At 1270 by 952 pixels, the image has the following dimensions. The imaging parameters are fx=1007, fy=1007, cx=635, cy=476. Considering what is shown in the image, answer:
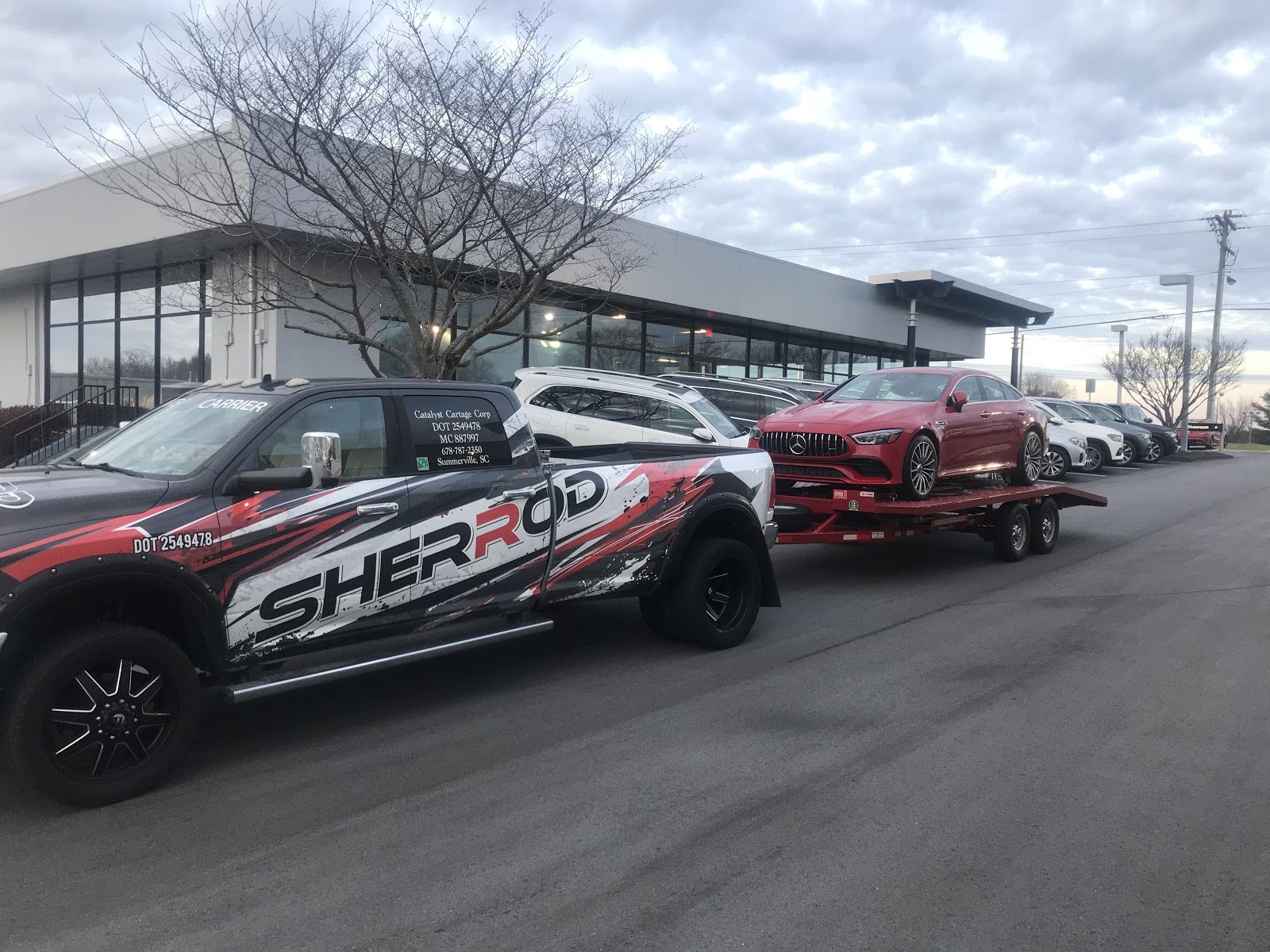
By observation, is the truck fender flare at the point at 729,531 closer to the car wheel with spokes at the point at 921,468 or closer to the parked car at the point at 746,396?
the car wheel with spokes at the point at 921,468

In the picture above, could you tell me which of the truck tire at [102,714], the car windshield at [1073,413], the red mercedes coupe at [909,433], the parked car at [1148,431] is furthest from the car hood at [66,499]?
the parked car at [1148,431]

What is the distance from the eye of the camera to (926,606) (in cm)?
909

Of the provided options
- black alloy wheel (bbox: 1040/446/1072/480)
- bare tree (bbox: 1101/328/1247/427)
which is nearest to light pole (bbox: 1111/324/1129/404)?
bare tree (bbox: 1101/328/1247/427)

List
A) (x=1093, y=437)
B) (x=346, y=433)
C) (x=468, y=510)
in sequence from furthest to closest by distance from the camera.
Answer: (x=1093, y=437), (x=468, y=510), (x=346, y=433)

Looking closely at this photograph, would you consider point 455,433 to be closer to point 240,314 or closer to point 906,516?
point 906,516

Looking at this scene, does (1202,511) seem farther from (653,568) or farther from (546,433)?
(653,568)

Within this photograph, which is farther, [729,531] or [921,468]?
[921,468]

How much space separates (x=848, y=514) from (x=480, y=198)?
5930 mm

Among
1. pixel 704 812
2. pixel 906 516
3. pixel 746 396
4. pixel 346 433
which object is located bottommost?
pixel 704 812

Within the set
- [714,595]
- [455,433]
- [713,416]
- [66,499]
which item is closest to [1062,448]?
[713,416]

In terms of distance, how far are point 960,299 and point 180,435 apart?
3434 cm

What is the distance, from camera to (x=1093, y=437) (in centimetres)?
2562

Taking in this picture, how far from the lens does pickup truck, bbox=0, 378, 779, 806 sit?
420cm

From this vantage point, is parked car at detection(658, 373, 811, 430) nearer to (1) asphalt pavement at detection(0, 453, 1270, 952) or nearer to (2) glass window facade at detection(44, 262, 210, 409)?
(2) glass window facade at detection(44, 262, 210, 409)
